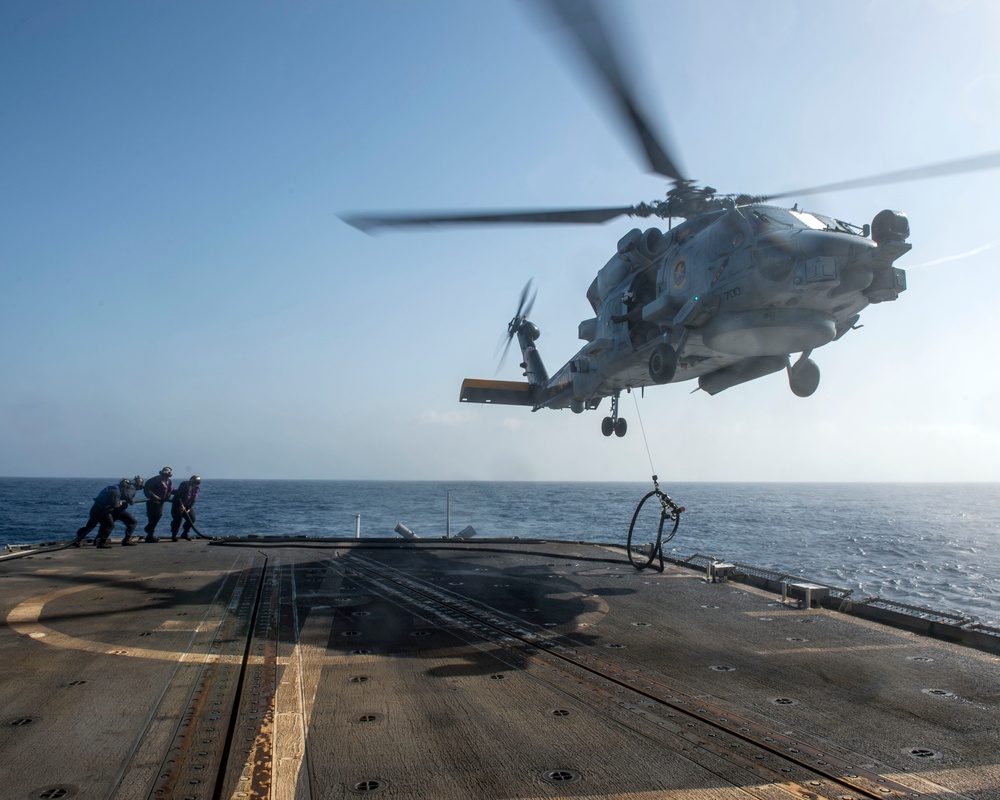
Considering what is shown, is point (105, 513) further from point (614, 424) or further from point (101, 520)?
point (614, 424)

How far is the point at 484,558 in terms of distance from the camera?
16.8 m

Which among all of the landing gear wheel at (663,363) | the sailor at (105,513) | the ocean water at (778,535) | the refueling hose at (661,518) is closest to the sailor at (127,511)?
the sailor at (105,513)

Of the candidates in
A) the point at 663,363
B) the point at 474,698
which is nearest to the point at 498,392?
the point at 663,363

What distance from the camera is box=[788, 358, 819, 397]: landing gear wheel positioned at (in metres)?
13.3

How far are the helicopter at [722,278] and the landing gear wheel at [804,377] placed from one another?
21 millimetres

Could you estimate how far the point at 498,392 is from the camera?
21.8 meters

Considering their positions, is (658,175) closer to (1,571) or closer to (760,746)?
(760,746)

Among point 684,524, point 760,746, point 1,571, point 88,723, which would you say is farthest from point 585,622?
point 684,524

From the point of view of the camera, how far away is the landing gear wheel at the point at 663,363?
1388 cm

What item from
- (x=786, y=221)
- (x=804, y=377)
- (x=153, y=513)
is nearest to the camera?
(x=786, y=221)

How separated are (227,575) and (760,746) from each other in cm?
1130

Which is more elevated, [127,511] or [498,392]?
[498,392]

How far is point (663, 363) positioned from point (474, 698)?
9326 millimetres

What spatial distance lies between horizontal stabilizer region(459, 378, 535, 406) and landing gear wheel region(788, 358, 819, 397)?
998cm
